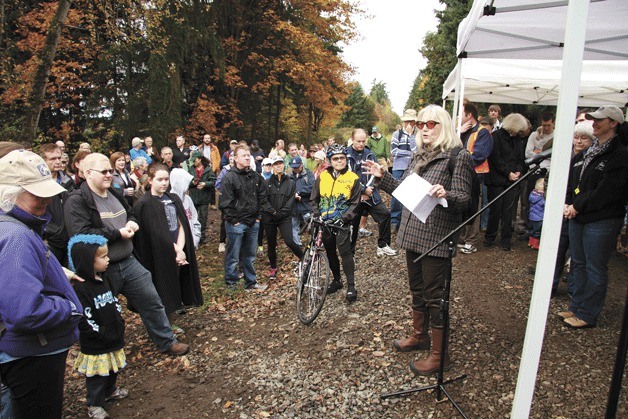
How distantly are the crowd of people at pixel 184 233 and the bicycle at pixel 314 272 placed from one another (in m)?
0.15

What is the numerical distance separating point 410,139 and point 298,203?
2732mm

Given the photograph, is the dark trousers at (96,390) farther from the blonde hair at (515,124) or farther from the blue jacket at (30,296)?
the blonde hair at (515,124)

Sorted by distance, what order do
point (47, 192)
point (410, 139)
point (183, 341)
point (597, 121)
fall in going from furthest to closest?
point (410, 139) < point (183, 341) < point (597, 121) < point (47, 192)

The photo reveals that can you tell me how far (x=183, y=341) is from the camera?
5164 mm

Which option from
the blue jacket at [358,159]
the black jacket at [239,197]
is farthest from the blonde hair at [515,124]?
the black jacket at [239,197]

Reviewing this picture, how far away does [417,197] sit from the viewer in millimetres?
3227

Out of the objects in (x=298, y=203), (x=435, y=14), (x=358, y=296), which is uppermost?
(x=435, y=14)

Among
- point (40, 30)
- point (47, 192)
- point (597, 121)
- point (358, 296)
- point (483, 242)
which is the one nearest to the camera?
point (47, 192)

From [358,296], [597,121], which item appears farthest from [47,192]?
[597,121]

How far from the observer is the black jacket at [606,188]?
3966mm

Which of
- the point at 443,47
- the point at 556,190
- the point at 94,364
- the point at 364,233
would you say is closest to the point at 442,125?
the point at 556,190

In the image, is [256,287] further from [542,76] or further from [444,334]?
[542,76]

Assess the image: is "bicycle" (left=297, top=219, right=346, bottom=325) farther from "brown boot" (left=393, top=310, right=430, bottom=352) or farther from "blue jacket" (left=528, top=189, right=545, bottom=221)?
"blue jacket" (left=528, top=189, right=545, bottom=221)

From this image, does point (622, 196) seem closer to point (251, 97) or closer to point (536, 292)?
point (536, 292)
